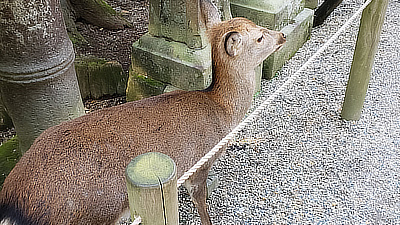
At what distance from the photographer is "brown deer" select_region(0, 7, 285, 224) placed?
139cm

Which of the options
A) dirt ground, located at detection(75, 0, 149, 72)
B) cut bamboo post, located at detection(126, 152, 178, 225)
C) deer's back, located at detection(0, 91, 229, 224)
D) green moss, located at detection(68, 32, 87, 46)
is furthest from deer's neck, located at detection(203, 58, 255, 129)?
green moss, located at detection(68, 32, 87, 46)

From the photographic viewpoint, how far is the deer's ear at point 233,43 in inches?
72.7

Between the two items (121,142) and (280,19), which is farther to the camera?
(280,19)

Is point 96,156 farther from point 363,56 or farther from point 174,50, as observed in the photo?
point 363,56

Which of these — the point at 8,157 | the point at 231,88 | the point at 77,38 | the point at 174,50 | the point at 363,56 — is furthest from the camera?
the point at 77,38

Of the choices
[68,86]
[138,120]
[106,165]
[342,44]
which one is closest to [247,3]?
[342,44]

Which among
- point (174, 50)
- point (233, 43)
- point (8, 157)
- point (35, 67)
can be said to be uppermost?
point (233, 43)

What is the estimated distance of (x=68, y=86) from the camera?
2.12 meters

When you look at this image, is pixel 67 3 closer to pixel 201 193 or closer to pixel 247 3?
pixel 247 3

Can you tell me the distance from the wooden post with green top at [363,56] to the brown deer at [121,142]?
1.24 meters

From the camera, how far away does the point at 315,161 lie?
2.86 meters

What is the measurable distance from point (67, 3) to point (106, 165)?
3.45 metres

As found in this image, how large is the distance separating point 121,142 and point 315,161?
1.73 metres

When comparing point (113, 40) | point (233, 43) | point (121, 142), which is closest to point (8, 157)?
point (121, 142)
